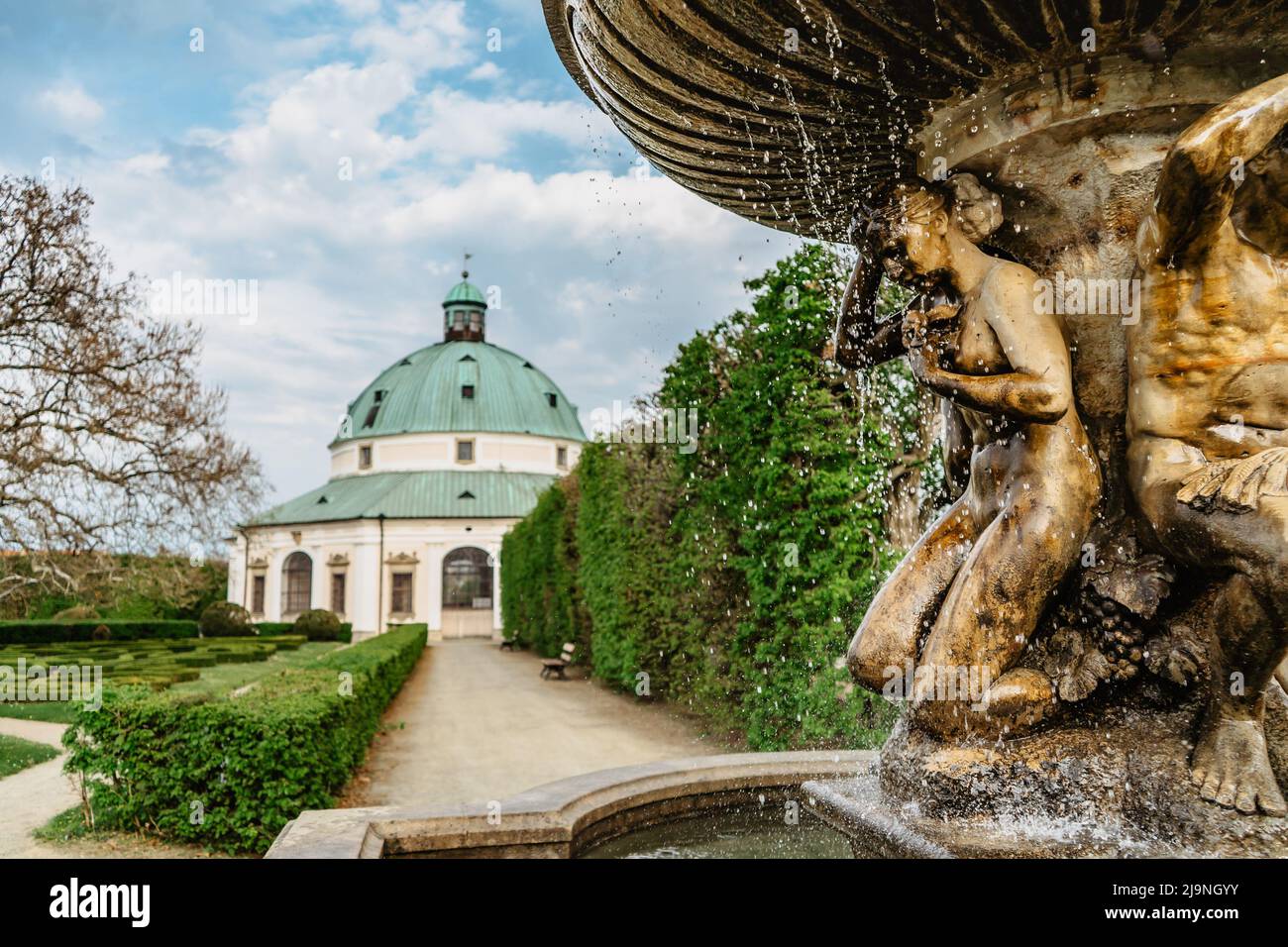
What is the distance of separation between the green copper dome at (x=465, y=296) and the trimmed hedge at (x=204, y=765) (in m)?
57.6

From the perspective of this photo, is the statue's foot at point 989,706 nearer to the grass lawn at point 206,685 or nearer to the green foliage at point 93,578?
the grass lawn at point 206,685

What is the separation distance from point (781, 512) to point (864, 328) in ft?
19.0

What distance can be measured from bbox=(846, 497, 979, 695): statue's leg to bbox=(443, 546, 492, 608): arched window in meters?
46.3

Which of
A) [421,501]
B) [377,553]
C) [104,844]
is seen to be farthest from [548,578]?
[421,501]

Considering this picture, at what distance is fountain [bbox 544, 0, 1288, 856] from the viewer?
2.54 m

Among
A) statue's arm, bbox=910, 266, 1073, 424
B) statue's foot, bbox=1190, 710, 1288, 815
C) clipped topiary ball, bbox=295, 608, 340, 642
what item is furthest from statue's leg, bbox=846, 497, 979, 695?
clipped topiary ball, bbox=295, 608, 340, 642

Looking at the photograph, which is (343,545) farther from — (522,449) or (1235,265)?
(1235,265)

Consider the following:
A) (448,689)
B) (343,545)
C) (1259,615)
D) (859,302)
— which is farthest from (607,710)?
(343,545)

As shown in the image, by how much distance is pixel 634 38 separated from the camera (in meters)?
3.18

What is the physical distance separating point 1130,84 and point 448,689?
18.1 m

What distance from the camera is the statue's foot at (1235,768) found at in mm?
2461

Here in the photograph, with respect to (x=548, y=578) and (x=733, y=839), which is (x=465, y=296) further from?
(x=733, y=839)

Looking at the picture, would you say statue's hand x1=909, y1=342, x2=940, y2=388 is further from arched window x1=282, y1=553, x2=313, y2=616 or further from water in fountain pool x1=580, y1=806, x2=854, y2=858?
arched window x1=282, y1=553, x2=313, y2=616

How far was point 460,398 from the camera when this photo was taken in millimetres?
55812
